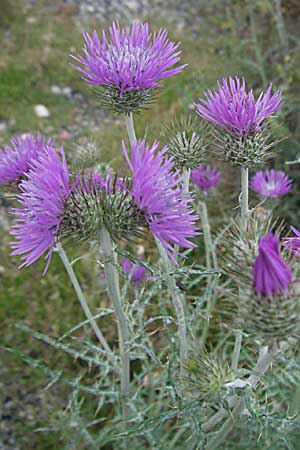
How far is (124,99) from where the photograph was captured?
4.98 ft

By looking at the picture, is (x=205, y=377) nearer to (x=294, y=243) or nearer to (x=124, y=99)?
(x=294, y=243)

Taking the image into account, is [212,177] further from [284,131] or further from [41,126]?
[41,126]

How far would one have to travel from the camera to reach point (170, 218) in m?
1.26

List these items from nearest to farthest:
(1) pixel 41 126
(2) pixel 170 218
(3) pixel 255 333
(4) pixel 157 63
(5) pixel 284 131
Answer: (3) pixel 255 333 < (2) pixel 170 218 < (4) pixel 157 63 < (5) pixel 284 131 < (1) pixel 41 126

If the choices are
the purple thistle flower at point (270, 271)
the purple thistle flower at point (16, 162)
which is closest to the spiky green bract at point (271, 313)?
the purple thistle flower at point (270, 271)

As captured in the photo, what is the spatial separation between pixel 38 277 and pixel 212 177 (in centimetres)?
138

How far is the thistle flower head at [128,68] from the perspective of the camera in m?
1.48

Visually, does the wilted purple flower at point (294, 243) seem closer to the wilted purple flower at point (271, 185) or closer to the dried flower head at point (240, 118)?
the dried flower head at point (240, 118)

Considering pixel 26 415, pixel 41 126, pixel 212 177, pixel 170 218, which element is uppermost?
pixel 41 126

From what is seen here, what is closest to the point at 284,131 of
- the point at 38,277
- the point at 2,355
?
the point at 38,277

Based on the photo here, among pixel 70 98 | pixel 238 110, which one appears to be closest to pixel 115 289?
pixel 238 110

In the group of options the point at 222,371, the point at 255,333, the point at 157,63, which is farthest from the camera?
the point at 157,63

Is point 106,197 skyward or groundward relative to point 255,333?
skyward

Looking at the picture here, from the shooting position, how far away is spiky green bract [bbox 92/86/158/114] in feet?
4.97
